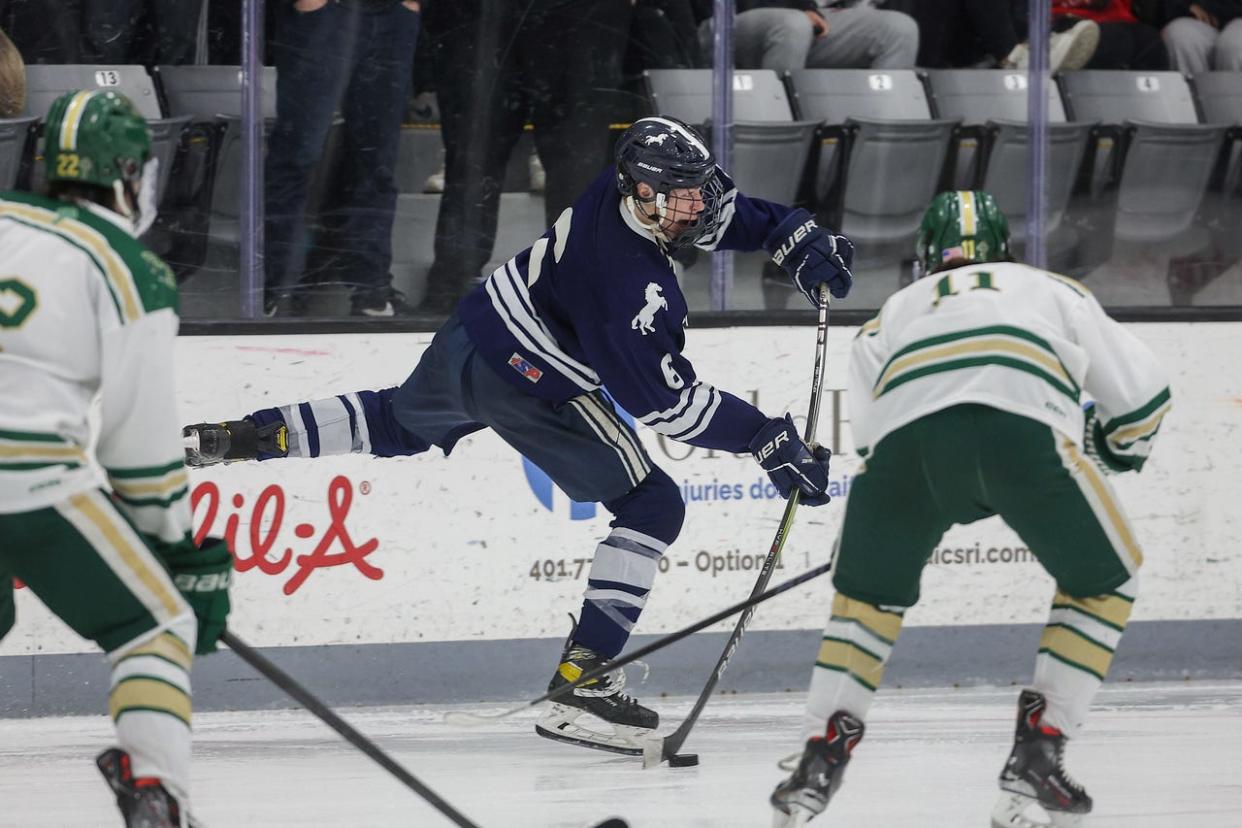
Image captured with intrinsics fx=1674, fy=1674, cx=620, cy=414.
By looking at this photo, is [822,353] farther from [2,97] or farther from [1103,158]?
[2,97]

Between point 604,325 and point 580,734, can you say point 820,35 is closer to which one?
point 604,325

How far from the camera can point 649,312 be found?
10.6ft

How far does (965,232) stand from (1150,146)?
2.38 meters

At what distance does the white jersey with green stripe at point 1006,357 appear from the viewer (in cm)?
257

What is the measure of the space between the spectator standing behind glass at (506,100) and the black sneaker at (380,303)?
68 mm

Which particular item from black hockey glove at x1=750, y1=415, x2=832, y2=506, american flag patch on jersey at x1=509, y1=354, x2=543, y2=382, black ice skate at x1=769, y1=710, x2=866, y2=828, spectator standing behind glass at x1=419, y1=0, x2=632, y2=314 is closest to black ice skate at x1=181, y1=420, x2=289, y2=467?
american flag patch on jersey at x1=509, y1=354, x2=543, y2=382

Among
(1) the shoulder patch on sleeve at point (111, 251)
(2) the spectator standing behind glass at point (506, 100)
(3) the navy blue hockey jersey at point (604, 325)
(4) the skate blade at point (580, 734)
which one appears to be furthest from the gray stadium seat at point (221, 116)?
(1) the shoulder patch on sleeve at point (111, 251)

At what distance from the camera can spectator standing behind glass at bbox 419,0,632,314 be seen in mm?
4441

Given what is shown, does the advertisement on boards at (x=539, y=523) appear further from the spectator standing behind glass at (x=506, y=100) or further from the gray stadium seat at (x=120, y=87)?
the gray stadium seat at (x=120, y=87)

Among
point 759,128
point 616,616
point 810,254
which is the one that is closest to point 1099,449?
point 810,254

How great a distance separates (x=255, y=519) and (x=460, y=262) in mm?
877

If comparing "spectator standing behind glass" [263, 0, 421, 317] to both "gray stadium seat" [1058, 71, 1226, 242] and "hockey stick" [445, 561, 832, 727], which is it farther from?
"gray stadium seat" [1058, 71, 1226, 242]

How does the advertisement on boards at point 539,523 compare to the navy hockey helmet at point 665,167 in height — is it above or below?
below

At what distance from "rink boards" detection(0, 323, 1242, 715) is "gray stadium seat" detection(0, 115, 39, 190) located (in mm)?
582
